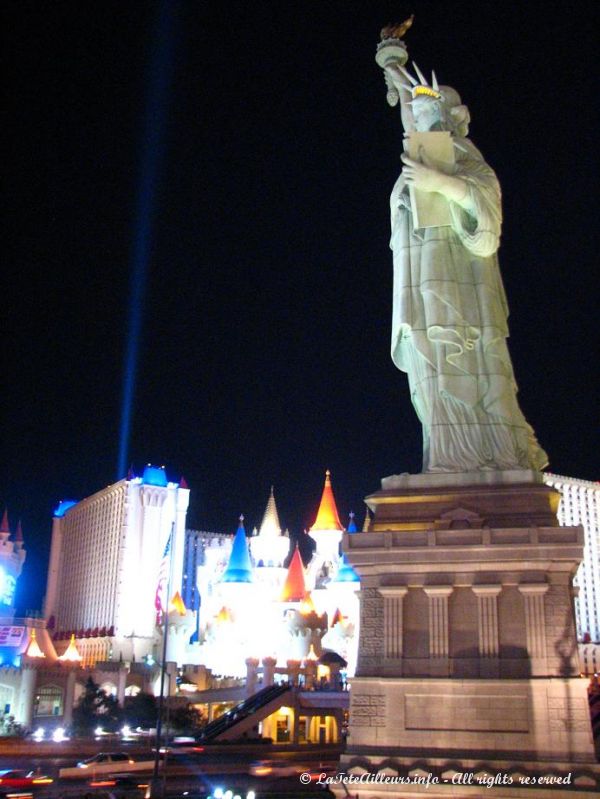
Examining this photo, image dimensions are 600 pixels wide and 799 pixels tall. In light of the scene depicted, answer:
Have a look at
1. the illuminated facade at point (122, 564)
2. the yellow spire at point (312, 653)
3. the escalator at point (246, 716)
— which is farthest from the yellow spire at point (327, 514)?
the escalator at point (246, 716)

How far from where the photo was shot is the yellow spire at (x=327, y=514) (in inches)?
2471

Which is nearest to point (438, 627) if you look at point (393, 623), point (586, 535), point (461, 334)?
point (393, 623)

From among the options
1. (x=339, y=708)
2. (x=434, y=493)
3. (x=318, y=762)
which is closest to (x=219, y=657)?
(x=339, y=708)

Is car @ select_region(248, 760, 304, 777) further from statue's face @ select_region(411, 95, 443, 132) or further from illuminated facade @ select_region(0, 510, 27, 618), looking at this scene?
illuminated facade @ select_region(0, 510, 27, 618)

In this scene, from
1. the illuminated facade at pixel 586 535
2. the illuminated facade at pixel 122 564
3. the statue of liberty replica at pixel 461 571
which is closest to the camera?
the statue of liberty replica at pixel 461 571

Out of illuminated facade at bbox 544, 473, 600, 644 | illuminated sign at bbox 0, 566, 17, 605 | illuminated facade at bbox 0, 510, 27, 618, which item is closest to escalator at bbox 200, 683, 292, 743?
illuminated facade at bbox 0, 510, 27, 618

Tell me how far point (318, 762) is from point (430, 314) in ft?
50.4

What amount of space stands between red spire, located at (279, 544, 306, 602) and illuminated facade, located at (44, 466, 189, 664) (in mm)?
17633

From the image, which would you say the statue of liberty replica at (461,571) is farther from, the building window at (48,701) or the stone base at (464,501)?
the building window at (48,701)

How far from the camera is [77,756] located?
27.4 meters

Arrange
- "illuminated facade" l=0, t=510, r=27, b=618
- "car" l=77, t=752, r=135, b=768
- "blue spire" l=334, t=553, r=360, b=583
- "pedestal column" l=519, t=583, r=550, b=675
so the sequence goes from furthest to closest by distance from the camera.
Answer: "illuminated facade" l=0, t=510, r=27, b=618 → "blue spire" l=334, t=553, r=360, b=583 → "car" l=77, t=752, r=135, b=768 → "pedestal column" l=519, t=583, r=550, b=675

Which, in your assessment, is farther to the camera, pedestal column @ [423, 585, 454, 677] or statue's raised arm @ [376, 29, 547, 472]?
statue's raised arm @ [376, 29, 547, 472]

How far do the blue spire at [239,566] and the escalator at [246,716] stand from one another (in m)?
18.2

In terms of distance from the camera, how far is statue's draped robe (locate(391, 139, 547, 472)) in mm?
17891
